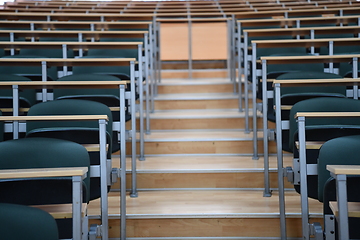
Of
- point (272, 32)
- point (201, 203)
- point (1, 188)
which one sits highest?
point (272, 32)

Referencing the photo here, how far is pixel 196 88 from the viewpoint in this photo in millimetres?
1688

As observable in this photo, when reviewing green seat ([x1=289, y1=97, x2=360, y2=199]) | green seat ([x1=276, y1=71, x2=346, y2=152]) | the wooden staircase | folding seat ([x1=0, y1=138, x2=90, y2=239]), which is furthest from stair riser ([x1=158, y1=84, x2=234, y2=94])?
folding seat ([x1=0, y1=138, x2=90, y2=239])

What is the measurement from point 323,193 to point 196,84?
106 cm

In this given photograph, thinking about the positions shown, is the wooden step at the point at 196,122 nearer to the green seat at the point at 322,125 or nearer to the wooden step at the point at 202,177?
the wooden step at the point at 202,177

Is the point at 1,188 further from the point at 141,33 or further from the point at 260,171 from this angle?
the point at 141,33

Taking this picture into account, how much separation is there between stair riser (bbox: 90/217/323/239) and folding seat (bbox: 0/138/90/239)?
21 centimetres

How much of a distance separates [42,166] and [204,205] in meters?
0.42

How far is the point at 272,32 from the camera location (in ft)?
4.69

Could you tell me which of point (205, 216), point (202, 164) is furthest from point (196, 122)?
point (205, 216)

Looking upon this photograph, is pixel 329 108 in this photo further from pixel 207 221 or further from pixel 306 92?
pixel 207 221

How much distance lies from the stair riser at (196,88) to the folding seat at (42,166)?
97 centimetres

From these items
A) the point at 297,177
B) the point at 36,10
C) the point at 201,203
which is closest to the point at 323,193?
the point at 297,177

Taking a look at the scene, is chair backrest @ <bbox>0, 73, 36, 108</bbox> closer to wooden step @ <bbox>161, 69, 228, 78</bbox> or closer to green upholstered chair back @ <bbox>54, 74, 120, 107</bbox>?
green upholstered chair back @ <bbox>54, 74, 120, 107</bbox>

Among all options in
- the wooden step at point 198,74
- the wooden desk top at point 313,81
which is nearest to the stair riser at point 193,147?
the wooden desk top at point 313,81
